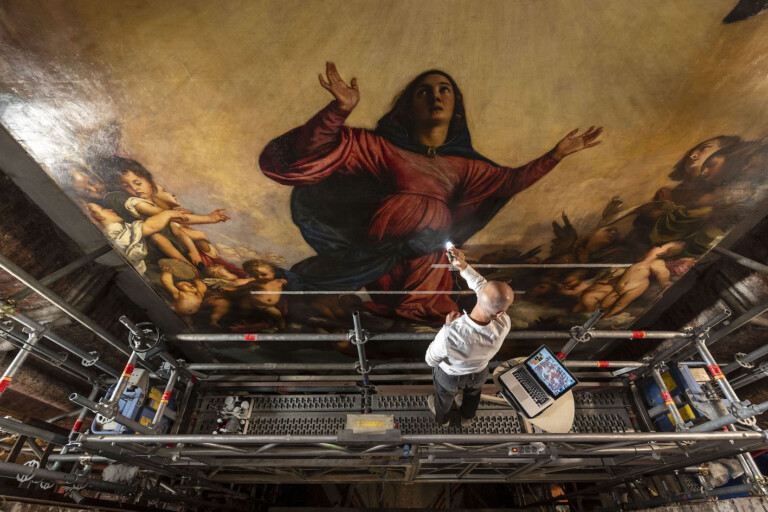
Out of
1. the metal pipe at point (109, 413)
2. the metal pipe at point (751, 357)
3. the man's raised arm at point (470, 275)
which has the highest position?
the man's raised arm at point (470, 275)

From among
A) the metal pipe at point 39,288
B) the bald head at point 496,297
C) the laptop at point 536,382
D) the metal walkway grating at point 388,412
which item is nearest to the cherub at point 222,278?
the metal pipe at point 39,288

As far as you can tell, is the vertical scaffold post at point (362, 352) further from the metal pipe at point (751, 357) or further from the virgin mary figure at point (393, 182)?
the metal pipe at point (751, 357)

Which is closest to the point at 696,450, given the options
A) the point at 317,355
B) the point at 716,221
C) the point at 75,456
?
the point at 716,221

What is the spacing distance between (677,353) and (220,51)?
6.62 metres

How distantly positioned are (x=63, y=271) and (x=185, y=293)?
1267 mm

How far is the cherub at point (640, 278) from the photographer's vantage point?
4.47 meters

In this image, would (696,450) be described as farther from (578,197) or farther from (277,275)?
(277,275)

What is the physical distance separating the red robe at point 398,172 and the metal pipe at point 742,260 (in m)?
3.29


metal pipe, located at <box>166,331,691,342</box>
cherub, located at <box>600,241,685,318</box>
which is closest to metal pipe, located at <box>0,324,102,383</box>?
metal pipe, located at <box>166,331,691,342</box>

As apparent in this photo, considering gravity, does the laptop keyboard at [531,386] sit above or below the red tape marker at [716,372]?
below

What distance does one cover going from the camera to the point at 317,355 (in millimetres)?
6020

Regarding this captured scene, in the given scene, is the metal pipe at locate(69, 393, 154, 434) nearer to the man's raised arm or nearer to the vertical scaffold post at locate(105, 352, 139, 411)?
the vertical scaffold post at locate(105, 352, 139, 411)

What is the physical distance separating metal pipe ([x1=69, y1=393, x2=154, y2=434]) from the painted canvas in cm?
146

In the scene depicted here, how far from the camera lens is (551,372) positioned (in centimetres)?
399
